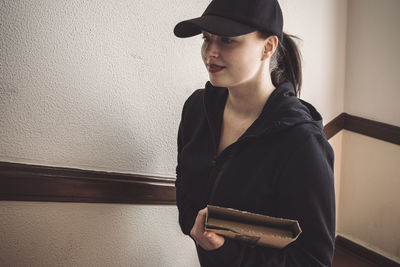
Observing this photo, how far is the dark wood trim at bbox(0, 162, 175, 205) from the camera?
4.04ft

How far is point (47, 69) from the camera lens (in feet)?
4.00

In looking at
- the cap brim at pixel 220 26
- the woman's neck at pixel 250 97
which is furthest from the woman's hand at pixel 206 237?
the cap brim at pixel 220 26

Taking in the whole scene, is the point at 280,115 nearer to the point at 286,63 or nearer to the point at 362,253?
the point at 286,63

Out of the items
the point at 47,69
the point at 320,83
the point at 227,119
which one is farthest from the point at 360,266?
the point at 47,69

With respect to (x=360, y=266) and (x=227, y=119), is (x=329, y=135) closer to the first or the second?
Answer: (x=360, y=266)

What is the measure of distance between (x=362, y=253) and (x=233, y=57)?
203 centimetres

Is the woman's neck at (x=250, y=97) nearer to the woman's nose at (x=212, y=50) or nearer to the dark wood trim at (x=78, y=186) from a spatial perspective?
the woman's nose at (x=212, y=50)

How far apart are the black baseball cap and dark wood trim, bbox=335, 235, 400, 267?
198cm

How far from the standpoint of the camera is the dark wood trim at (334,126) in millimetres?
2285

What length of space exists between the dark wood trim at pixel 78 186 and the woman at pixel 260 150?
13.4 inches

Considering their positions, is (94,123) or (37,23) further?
(94,123)

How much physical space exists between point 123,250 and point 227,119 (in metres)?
0.80

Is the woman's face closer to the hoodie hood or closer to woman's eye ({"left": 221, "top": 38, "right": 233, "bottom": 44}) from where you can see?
woman's eye ({"left": 221, "top": 38, "right": 233, "bottom": 44})

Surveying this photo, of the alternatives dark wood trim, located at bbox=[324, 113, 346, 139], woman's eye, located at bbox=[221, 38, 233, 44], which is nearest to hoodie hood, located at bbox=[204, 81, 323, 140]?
woman's eye, located at bbox=[221, 38, 233, 44]
